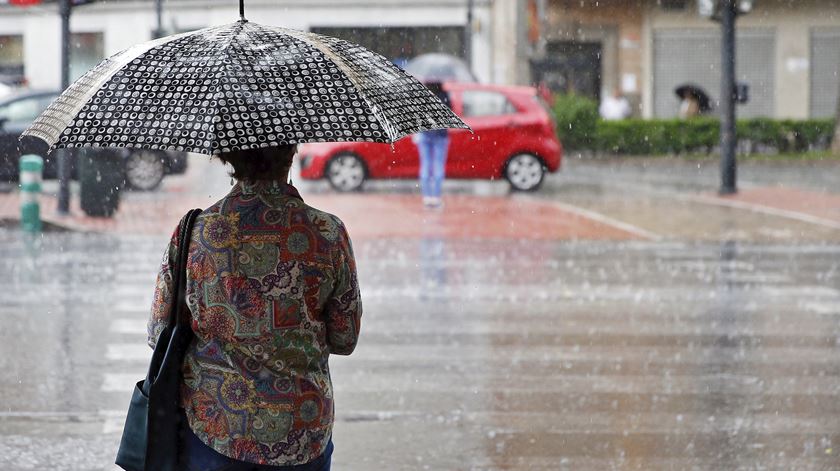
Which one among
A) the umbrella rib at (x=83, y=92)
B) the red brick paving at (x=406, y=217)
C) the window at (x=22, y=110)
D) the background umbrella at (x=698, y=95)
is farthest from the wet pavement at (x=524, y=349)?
the background umbrella at (x=698, y=95)

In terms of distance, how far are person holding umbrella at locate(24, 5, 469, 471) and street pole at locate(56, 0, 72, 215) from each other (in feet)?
41.8

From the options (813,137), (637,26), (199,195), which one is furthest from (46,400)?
(637,26)

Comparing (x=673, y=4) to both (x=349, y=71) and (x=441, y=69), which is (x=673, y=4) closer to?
(x=441, y=69)

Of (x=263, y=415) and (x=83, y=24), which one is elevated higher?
(x=83, y=24)

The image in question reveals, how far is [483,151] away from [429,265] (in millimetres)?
8136

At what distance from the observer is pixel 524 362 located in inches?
311

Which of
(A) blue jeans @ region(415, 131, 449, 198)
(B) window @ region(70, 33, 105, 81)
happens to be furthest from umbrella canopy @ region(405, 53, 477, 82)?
(B) window @ region(70, 33, 105, 81)

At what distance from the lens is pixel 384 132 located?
3.39 metres

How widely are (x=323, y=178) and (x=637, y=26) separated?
18.0 meters

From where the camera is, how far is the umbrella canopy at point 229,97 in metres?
3.21

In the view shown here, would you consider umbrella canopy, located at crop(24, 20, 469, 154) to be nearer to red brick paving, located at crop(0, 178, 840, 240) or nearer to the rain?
the rain

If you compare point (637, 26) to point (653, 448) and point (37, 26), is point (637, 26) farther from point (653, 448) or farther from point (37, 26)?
point (653, 448)

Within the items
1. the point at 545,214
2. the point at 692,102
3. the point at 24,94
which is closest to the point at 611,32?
the point at 692,102

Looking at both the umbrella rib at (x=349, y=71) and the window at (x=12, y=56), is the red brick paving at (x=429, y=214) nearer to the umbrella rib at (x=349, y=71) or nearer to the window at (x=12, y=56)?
the umbrella rib at (x=349, y=71)
